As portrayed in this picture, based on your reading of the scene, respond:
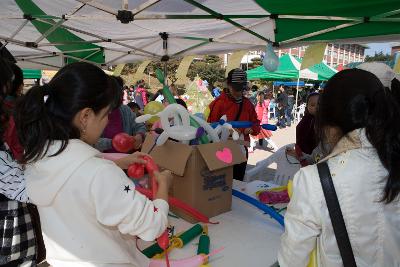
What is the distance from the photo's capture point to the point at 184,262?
1.06m

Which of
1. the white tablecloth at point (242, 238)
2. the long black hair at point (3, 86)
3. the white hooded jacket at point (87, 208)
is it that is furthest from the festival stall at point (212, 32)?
the long black hair at point (3, 86)

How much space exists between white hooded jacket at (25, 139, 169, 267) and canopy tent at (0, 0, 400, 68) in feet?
Result: 6.26

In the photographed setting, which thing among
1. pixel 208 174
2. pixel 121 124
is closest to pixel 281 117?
pixel 121 124

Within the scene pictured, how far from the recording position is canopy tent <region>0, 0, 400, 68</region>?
2402 mm

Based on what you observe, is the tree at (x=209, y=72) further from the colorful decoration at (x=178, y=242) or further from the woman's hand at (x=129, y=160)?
the woman's hand at (x=129, y=160)

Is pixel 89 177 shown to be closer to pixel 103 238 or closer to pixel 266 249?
pixel 103 238

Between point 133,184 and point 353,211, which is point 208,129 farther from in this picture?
point 353,211

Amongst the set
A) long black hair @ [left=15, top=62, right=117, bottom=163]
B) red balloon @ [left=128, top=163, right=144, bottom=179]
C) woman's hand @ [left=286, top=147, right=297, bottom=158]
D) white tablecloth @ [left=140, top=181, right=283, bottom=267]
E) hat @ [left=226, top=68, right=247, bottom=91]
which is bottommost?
white tablecloth @ [left=140, top=181, right=283, bottom=267]

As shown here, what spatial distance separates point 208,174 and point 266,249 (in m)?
0.37

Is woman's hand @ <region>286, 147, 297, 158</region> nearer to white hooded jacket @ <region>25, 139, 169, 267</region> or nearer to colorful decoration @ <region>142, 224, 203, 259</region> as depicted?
colorful decoration @ <region>142, 224, 203, 259</region>

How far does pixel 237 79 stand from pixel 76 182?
2049 mm

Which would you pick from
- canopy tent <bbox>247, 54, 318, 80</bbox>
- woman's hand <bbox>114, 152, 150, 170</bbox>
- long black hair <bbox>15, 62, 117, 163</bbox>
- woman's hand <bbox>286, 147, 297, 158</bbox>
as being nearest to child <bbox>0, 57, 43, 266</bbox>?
long black hair <bbox>15, 62, 117, 163</bbox>

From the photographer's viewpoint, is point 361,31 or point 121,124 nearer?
point 121,124

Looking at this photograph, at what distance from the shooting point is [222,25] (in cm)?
331
